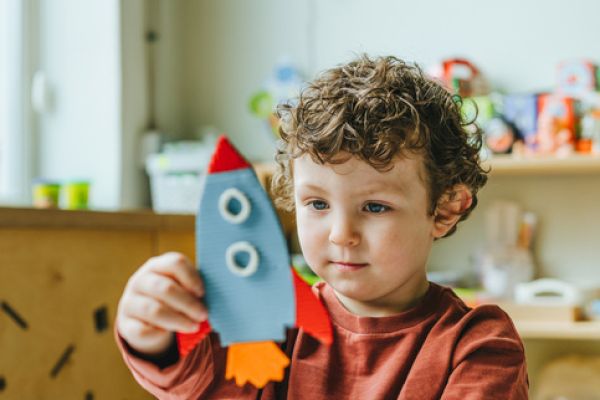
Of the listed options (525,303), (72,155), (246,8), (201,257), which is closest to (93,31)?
(72,155)

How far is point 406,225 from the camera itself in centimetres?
74

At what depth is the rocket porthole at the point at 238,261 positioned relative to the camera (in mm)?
622

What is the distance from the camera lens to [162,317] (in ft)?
2.18

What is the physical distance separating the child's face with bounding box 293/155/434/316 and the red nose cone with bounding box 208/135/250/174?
12 centimetres

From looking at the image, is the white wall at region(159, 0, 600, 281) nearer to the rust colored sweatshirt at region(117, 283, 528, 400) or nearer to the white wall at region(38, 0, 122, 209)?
the white wall at region(38, 0, 122, 209)

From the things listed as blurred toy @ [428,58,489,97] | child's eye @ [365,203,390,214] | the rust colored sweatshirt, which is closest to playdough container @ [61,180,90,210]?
blurred toy @ [428,58,489,97]

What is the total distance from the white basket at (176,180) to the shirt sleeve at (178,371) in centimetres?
154

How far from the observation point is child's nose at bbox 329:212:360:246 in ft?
2.26

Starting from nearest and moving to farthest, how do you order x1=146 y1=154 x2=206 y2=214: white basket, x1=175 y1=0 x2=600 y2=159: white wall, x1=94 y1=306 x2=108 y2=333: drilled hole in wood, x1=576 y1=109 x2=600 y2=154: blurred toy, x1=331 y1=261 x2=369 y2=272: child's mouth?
x1=331 y1=261 x2=369 y2=272: child's mouth < x1=94 y1=306 x2=108 y2=333: drilled hole in wood < x1=576 y1=109 x2=600 y2=154: blurred toy < x1=146 y1=154 x2=206 y2=214: white basket < x1=175 y1=0 x2=600 y2=159: white wall

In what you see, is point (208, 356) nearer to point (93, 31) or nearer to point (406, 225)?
point (406, 225)

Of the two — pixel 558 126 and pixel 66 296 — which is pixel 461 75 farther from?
pixel 66 296

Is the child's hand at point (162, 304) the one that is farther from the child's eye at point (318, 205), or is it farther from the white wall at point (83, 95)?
the white wall at point (83, 95)

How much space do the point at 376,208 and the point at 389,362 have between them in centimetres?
16

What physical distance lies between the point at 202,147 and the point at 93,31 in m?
0.48
